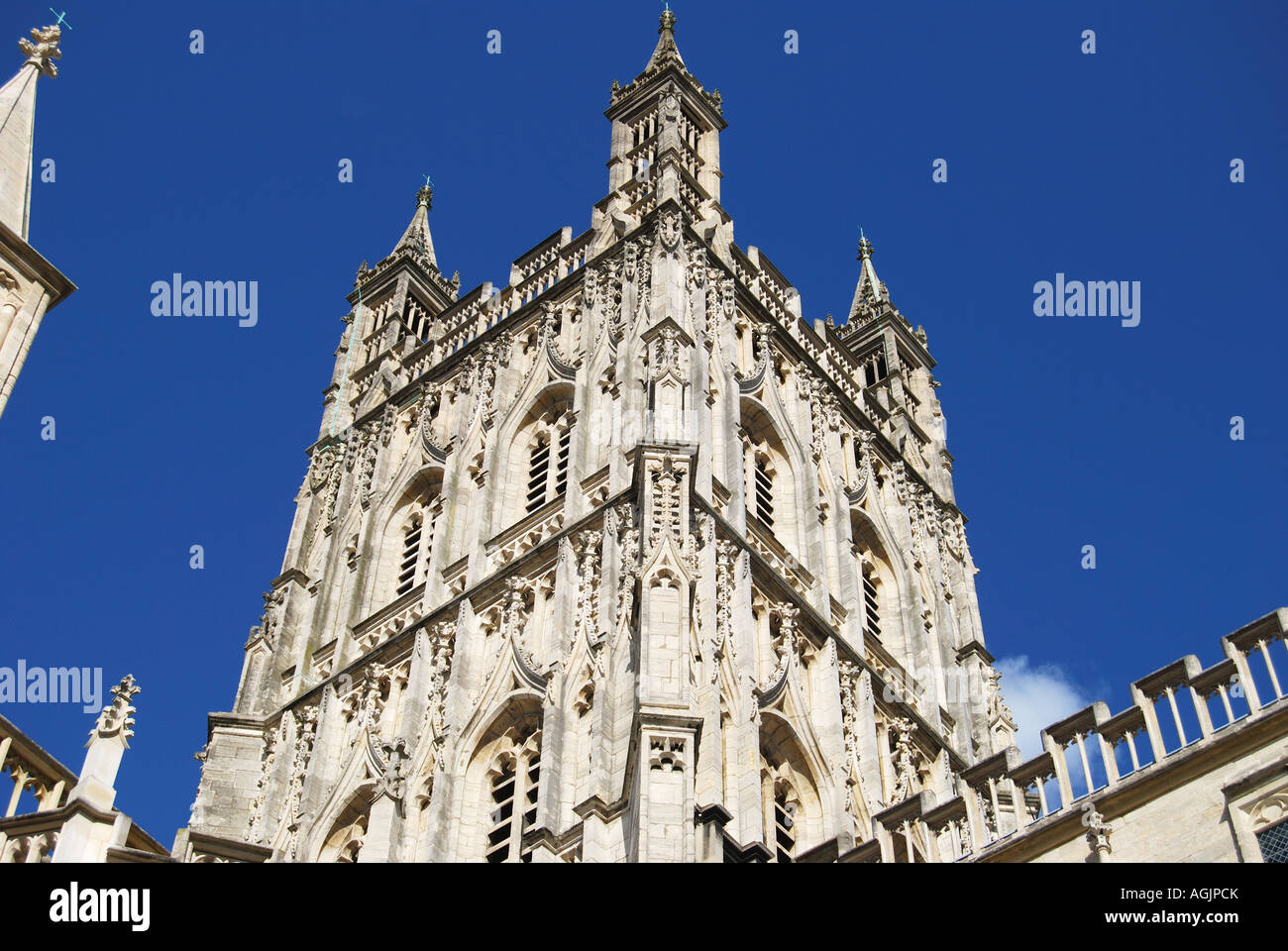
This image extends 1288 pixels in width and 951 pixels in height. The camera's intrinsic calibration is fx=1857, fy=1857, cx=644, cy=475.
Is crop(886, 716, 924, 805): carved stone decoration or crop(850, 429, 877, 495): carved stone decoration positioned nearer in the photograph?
crop(886, 716, 924, 805): carved stone decoration

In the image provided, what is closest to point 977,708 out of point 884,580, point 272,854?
point 884,580

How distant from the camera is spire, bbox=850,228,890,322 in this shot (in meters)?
50.1

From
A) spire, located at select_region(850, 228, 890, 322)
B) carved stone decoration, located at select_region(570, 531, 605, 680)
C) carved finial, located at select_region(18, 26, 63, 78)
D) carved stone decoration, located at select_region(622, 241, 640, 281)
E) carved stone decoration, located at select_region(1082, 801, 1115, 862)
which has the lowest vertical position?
carved stone decoration, located at select_region(1082, 801, 1115, 862)

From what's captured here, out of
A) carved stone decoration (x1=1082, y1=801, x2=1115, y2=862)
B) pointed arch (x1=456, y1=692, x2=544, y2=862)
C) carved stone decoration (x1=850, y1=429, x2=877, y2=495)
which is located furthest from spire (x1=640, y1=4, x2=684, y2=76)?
carved stone decoration (x1=1082, y1=801, x2=1115, y2=862)

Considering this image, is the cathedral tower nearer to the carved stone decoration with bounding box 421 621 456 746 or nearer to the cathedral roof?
the carved stone decoration with bounding box 421 621 456 746

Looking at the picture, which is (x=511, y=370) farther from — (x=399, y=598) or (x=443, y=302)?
(x=443, y=302)

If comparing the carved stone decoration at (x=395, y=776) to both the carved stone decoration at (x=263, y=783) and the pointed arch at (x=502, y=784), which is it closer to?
the pointed arch at (x=502, y=784)

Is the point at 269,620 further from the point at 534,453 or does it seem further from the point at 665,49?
the point at 665,49

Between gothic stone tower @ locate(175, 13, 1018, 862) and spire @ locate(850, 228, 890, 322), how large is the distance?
3.86m

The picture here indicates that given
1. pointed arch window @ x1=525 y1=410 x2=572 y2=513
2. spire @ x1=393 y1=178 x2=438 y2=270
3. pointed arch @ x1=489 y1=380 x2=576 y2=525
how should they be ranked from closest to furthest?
Result: pointed arch window @ x1=525 y1=410 x2=572 y2=513 → pointed arch @ x1=489 y1=380 x2=576 y2=525 → spire @ x1=393 y1=178 x2=438 y2=270

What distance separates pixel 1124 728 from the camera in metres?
18.0

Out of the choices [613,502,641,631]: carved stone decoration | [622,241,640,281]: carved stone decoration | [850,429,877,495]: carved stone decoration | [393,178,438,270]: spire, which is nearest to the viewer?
[613,502,641,631]: carved stone decoration

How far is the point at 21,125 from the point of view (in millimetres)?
19281

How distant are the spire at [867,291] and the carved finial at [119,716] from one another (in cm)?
3508
